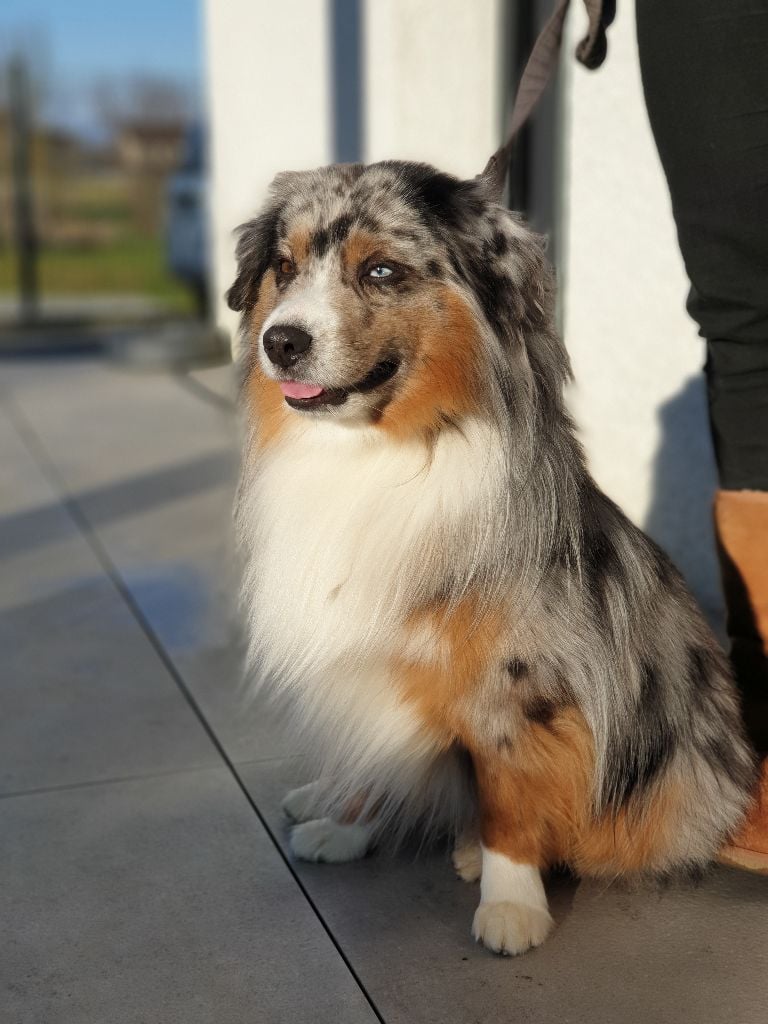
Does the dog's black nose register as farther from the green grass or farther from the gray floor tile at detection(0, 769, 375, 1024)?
the green grass

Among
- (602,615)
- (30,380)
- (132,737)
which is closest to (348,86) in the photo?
(30,380)

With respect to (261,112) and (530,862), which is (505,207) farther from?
(261,112)

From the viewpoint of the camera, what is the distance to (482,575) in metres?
2.36

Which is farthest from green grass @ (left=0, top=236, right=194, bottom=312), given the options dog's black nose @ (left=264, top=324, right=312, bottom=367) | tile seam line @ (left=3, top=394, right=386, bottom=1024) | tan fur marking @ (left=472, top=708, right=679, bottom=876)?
tan fur marking @ (left=472, top=708, right=679, bottom=876)

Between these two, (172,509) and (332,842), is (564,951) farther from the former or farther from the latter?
(172,509)

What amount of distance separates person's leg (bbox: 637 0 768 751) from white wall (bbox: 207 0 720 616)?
1294mm

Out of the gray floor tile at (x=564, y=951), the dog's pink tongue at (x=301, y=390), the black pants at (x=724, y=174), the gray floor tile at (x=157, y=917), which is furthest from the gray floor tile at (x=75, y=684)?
the black pants at (x=724, y=174)

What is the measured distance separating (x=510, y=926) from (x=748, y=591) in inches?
39.0

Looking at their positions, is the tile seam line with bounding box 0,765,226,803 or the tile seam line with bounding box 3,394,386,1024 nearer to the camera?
the tile seam line with bounding box 3,394,386,1024

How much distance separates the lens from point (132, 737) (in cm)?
331

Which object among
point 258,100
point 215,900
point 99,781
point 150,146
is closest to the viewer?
point 215,900

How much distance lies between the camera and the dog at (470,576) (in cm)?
237

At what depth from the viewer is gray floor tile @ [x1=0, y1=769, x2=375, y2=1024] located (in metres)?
2.21

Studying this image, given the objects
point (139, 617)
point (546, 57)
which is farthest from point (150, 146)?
point (546, 57)
